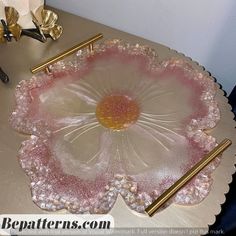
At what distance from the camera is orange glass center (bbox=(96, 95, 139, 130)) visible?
0.73 m

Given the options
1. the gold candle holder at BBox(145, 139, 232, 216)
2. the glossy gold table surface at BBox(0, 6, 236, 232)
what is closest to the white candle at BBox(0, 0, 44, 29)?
the glossy gold table surface at BBox(0, 6, 236, 232)

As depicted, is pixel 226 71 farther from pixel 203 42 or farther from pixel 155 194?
pixel 155 194

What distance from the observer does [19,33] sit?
Answer: 808mm

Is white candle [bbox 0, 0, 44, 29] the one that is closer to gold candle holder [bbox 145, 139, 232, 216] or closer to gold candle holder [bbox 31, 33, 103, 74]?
gold candle holder [bbox 31, 33, 103, 74]

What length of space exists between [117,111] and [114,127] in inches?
1.6

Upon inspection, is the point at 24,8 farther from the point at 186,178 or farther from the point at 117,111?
the point at 186,178

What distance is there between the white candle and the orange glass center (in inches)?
11.9

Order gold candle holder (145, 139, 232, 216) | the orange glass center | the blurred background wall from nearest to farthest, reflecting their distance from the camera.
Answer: gold candle holder (145, 139, 232, 216), the orange glass center, the blurred background wall

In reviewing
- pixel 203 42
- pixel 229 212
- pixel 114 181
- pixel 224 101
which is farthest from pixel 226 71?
pixel 114 181

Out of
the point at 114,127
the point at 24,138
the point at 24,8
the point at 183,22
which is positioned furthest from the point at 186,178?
the point at 24,8

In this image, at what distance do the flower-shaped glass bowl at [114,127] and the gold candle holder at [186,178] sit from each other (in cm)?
2

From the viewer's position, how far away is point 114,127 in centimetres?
73

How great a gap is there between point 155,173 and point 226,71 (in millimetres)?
464

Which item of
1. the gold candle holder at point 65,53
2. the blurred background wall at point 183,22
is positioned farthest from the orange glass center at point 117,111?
the blurred background wall at point 183,22
